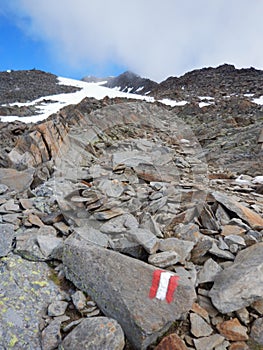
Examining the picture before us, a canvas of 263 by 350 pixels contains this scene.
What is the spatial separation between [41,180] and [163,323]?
3806 millimetres

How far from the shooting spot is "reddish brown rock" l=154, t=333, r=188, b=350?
2008mm

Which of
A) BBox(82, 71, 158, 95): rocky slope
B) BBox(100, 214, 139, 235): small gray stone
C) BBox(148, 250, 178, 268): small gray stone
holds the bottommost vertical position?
BBox(148, 250, 178, 268): small gray stone

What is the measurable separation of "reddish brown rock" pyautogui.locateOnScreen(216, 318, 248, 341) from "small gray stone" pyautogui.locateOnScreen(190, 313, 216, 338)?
0.10 metres

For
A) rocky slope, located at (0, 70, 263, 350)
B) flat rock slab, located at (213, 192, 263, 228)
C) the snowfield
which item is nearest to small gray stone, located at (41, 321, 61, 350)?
rocky slope, located at (0, 70, 263, 350)

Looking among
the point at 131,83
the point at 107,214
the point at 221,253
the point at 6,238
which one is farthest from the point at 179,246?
the point at 131,83

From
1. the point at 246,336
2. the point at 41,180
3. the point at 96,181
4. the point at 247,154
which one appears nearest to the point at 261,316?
the point at 246,336

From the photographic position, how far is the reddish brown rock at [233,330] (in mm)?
2123

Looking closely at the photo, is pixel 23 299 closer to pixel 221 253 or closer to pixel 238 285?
pixel 238 285

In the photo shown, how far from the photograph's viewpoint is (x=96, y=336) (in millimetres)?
1960

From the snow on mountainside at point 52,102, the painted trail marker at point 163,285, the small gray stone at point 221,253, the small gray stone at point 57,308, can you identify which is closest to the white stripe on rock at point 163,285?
the painted trail marker at point 163,285

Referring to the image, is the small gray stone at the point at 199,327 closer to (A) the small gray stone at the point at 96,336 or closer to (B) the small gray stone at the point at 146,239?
(A) the small gray stone at the point at 96,336

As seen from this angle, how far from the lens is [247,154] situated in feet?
30.9

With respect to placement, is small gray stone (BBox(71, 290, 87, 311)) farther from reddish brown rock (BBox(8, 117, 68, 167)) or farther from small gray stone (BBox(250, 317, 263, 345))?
reddish brown rock (BBox(8, 117, 68, 167))

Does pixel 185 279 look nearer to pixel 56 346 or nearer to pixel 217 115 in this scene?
pixel 56 346
